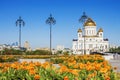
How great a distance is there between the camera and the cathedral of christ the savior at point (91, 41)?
4124 inches

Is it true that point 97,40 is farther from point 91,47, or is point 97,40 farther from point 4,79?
point 4,79

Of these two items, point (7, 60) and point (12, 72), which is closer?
point (12, 72)

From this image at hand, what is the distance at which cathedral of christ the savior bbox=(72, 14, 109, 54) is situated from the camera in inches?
4124

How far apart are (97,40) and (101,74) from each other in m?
104

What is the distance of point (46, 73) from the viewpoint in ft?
27.8

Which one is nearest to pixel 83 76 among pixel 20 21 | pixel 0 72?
pixel 0 72

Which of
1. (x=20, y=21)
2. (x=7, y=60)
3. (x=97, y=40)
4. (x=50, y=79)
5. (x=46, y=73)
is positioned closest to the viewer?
(x=50, y=79)

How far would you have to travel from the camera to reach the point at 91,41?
112 m

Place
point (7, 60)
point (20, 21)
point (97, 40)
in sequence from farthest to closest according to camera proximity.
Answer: point (97, 40), point (20, 21), point (7, 60)

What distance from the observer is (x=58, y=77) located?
8172 millimetres

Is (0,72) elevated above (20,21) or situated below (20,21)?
below

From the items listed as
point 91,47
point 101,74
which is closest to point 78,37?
point 91,47

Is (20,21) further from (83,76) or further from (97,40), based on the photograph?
(97,40)

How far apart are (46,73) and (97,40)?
105m
